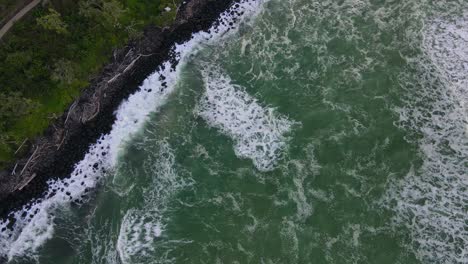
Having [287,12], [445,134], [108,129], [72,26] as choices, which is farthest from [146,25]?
[445,134]

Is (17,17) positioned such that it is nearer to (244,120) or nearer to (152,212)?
(152,212)

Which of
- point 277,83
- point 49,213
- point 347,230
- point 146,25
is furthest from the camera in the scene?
point 146,25

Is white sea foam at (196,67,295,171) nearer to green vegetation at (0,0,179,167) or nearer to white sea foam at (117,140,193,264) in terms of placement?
white sea foam at (117,140,193,264)

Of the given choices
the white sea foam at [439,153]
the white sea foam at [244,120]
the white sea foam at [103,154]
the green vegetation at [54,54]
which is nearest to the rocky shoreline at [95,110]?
the white sea foam at [103,154]

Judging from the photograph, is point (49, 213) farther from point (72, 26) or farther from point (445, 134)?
point (445, 134)

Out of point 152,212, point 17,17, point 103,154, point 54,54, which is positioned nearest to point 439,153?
point 152,212

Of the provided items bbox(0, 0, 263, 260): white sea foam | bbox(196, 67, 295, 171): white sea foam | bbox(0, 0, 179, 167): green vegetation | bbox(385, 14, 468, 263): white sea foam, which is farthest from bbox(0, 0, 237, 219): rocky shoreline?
bbox(385, 14, 468, 263): white sea foam
